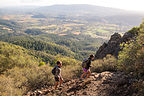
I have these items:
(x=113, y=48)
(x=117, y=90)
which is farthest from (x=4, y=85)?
(x=113, y=48)

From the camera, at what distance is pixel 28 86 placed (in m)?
8.88

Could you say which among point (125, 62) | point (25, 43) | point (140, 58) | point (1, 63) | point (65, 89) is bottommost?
point (25, 43)

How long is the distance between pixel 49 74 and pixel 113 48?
1259 cm

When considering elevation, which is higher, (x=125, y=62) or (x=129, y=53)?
(x=129, y=53)

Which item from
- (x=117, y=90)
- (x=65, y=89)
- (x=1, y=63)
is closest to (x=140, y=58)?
(x=117, y=90)

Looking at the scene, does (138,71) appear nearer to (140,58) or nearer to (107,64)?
(140,58)

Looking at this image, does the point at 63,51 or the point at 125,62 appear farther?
the point at 63,51

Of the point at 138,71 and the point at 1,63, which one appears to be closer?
the point at 138,71

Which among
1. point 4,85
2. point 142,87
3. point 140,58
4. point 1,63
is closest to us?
point 142,87

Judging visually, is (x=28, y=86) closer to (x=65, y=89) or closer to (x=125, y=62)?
(x=65, y=89)

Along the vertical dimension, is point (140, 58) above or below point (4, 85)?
above

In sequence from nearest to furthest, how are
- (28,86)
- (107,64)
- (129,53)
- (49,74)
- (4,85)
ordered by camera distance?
(129,53)
(4,85)
(28,86)
(49,74)
(107,64)

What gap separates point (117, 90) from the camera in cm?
607

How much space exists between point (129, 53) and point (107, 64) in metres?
4.44
